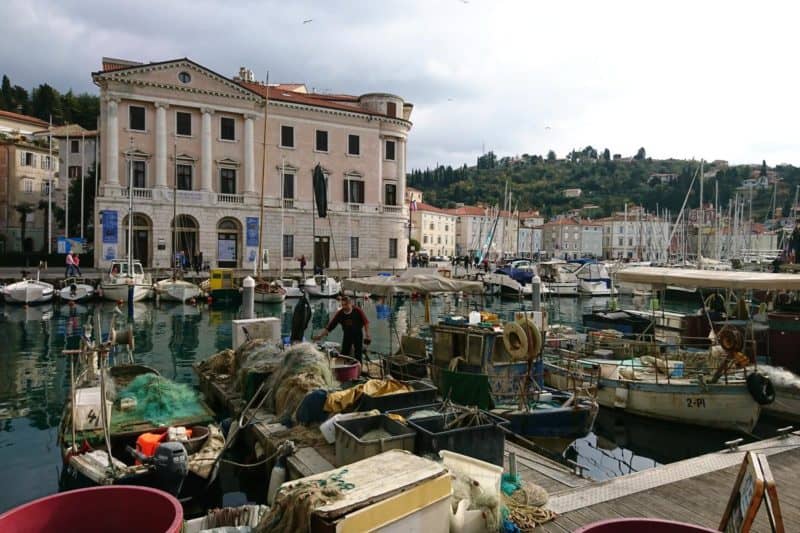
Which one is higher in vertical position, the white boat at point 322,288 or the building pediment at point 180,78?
the building pediment at point 180,78

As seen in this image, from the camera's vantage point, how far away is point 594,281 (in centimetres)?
4972

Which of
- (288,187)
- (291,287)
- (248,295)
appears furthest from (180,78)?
(248,295)

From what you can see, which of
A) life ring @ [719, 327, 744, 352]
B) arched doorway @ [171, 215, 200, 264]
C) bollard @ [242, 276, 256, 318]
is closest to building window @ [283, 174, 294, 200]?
arched doorway @ [171, 215, 200, 264]

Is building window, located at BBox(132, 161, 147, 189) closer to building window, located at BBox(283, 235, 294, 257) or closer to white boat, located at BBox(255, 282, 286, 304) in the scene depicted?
building window, located at BBox(283, 235, 294, 257)

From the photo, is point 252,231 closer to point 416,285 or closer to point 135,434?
point 416,285

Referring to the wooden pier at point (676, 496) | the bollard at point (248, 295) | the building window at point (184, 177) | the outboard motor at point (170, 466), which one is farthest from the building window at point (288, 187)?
the wooden pier at point (676, 496)

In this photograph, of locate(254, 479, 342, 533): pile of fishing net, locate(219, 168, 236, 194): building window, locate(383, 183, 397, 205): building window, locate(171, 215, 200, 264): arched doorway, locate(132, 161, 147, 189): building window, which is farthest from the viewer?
locate(383, 183, 397, 205): building window

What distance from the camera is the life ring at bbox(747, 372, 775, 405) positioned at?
1222 centimetres

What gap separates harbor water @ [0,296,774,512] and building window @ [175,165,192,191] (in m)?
14.2

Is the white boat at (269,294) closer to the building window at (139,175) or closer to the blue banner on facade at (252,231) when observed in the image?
the blue banner on facade at (252,231)

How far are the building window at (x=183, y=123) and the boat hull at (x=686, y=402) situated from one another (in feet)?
136

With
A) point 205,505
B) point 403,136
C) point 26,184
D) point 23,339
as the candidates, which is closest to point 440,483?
point 205,505

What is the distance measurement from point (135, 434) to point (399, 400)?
4.55 m

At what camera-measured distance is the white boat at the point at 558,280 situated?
4822 cm
